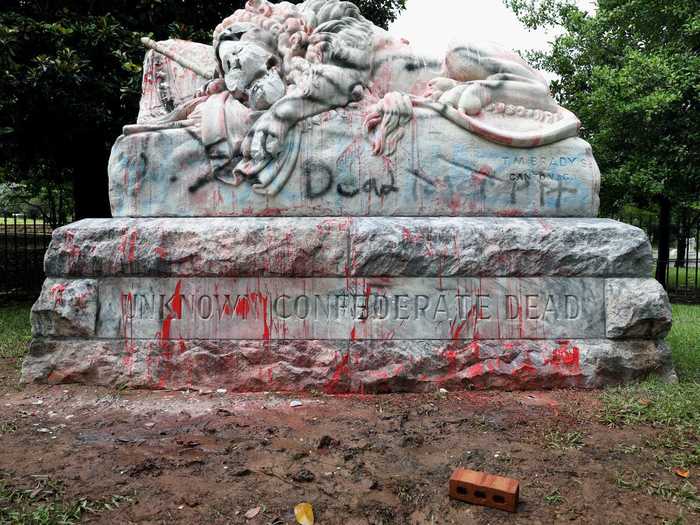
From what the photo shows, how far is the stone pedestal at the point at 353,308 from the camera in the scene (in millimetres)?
3725

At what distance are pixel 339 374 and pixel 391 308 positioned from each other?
0.54 metres

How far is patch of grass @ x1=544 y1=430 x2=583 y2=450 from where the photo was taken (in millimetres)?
2814

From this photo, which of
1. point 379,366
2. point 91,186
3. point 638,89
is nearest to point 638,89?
point 638,89

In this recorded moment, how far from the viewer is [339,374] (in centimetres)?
373

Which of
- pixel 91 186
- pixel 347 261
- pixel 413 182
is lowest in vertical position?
pixel 347 261

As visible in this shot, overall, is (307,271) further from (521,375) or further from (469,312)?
(521,375)

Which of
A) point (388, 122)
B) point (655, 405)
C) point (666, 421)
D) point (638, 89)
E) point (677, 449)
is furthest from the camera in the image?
point (638, 89)

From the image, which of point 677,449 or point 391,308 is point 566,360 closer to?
point 677,449

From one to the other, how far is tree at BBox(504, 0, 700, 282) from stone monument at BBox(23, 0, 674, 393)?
4.55 m

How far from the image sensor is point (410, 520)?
2170mm

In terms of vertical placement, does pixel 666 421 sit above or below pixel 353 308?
below

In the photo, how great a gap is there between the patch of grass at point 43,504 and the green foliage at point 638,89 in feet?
25.2

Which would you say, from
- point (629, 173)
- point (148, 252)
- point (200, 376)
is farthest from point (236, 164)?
point (629, 173)

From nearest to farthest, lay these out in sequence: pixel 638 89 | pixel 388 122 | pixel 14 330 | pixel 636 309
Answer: pixel 636 309 → pixel 388 122 → pixel 14 330 → pixel 638 89
